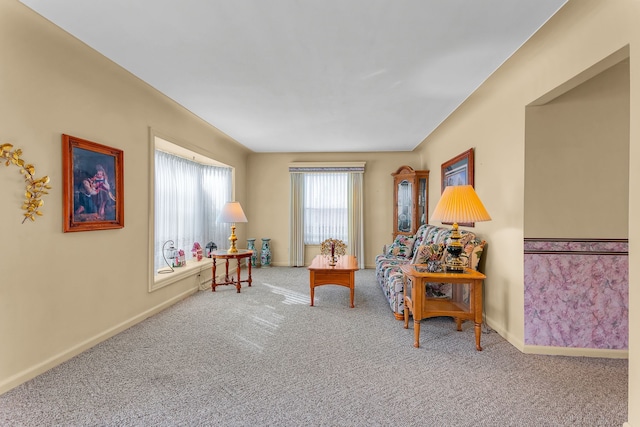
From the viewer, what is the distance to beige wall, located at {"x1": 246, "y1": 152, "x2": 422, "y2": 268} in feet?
20.4

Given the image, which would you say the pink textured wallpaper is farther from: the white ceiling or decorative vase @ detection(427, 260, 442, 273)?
the white ceiling

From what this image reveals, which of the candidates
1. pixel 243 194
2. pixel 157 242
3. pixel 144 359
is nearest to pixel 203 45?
pixel 144 359

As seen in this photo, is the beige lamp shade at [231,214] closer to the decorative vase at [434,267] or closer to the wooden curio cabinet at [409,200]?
the decorative vase at [434,267]

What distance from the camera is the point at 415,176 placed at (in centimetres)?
557

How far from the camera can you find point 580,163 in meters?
2.48

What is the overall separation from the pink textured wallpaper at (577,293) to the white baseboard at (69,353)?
380cm

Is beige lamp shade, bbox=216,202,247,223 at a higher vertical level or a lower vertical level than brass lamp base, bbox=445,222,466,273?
higher

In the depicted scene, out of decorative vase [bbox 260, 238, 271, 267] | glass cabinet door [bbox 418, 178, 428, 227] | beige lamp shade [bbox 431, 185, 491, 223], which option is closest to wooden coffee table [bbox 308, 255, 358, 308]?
beige lamp shade [bbox 431, 185, 491, 223]

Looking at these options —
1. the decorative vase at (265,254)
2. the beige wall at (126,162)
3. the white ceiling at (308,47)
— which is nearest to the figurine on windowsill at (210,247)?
the beige wall at (126,162)

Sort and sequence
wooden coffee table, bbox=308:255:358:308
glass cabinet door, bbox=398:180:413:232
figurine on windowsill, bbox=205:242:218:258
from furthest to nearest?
glass cabinet door, bbox=398:180:413:232 < figurine on windowsill, bbox=205:242:218:258 < wooden coffee table, bbox=308:255:358:308

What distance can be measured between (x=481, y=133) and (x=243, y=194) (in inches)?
179

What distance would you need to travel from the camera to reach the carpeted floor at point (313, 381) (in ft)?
5.72

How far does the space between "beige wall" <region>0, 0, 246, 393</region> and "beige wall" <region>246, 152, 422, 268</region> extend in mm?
3204

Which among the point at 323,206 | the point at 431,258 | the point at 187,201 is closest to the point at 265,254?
the point at 323,206
